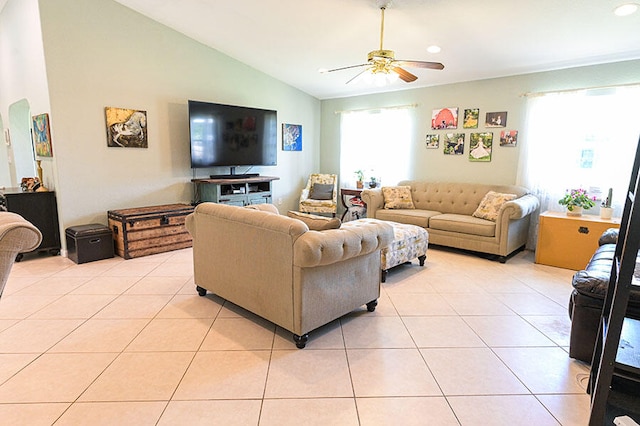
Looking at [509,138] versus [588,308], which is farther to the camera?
[509,138]

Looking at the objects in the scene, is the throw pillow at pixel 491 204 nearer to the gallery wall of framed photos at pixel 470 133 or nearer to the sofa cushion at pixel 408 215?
the sofa cushion at pixel 408 215

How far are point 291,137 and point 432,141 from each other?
8.51ft

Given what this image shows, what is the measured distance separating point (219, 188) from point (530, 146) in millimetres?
4331

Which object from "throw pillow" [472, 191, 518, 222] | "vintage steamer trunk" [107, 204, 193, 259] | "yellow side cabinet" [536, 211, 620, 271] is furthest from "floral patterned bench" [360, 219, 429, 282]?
"vintage steamer trunk" [107, 204, 193, 259]

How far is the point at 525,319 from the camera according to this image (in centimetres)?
284

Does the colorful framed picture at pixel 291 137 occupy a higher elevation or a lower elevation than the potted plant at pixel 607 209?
higher

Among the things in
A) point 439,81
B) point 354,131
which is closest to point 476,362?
point 439,81

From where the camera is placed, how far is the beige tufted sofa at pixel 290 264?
2.27 metres

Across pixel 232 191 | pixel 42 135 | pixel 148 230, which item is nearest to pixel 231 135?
pixel 232 191

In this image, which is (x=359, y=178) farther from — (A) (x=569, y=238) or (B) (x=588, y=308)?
(B) (x=588, y=308)

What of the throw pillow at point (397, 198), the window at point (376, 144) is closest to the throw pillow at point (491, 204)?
the throw pillow at point (397, 198)

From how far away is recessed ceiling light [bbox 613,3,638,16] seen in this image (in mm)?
2953

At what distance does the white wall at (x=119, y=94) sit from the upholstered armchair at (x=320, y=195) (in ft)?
6.18

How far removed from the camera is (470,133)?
530cm
